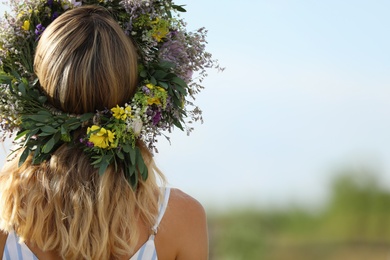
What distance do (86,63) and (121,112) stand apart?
0.25 metres

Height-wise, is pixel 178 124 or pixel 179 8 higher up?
pixel 179 8

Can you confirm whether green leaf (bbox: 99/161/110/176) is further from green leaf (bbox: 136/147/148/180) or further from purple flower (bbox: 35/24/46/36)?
purple flower (bbox: 35/24/46/36)

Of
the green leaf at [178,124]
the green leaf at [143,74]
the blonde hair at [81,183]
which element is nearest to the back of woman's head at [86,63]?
the blonde hair at [81,183]

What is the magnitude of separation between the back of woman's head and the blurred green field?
19348 mm

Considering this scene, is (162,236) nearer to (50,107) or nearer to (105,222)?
(105,222)

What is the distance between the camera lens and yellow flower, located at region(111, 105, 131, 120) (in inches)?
110

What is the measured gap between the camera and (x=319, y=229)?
99.4 feet

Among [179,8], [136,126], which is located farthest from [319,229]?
[136,126]

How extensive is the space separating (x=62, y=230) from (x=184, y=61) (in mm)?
909

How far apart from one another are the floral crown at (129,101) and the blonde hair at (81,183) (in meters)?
0.06

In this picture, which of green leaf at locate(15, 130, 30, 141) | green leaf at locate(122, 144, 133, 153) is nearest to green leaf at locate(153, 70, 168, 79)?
green leaf at locate(122, 144, 133, 153)

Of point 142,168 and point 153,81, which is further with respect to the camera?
point 153,81

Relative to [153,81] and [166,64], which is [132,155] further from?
[166,64]

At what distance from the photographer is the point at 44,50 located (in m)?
2.75
